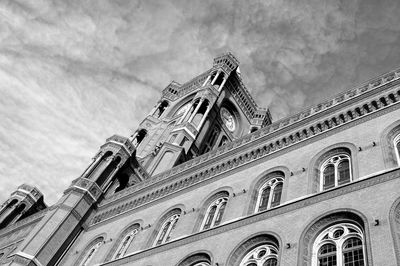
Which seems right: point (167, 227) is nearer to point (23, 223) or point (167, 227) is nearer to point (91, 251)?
point (91, 251)

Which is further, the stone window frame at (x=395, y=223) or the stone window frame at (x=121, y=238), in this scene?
the stone window frame at (x=121, y=238)

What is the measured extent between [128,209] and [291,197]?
10744mm

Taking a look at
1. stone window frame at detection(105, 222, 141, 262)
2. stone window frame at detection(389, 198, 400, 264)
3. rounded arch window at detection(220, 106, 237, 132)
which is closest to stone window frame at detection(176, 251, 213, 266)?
stone window frame at detection(105, 222, 141, 262)

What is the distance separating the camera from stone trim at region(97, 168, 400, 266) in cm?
1298

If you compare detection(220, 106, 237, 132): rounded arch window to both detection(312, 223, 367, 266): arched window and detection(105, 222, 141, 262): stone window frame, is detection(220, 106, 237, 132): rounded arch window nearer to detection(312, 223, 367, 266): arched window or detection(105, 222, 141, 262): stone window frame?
detection(105, 222, 141, 262): stone window frame

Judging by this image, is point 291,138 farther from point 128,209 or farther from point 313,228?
point 128,209

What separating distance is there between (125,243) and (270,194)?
8149 millimetres

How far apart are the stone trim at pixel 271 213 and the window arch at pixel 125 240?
1.17 meters

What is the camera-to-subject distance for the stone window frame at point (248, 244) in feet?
45.9

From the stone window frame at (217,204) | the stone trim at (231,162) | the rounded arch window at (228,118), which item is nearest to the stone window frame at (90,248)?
the stone trim at (231,162)

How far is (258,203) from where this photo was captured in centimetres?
1645

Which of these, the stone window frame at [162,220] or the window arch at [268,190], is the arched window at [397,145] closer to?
the window arch at [268,190]

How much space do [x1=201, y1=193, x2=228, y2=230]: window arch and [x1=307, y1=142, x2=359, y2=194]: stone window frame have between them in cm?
408

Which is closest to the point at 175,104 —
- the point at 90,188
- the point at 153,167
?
the point at 153,167
